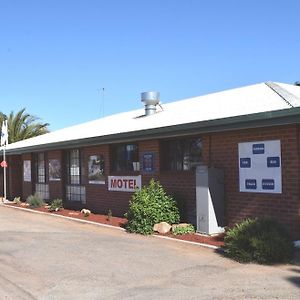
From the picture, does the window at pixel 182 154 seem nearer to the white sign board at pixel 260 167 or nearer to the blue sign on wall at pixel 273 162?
the white sign board at pixel 260 167

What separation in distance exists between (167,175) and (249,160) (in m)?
3.41

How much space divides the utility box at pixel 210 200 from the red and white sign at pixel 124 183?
3915 mm

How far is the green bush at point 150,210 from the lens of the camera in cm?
1315

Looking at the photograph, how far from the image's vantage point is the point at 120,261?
970 centimetres

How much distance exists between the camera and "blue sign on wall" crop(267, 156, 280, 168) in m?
11.3

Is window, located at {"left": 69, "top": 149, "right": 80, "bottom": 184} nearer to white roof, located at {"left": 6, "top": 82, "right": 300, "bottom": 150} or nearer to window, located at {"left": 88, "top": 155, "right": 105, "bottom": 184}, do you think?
window, located at {"left": 88, "top": 155, "right": 105, "bottom": 184}

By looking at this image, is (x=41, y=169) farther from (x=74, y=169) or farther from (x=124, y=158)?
(x=124, y=158)

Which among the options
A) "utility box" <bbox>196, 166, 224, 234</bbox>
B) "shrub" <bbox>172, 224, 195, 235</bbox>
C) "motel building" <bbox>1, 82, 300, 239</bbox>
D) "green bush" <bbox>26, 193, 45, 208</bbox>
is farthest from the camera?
"green bush" <bbox>26, 193, 45, 208</bbox>

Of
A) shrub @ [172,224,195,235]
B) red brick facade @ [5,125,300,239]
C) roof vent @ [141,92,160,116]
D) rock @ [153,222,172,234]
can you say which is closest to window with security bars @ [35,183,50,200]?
red brick facade @ [5,125,300,239]

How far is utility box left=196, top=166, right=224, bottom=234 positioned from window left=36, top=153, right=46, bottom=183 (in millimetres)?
12858

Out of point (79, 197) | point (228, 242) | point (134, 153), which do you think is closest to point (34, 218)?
point (79, 197)

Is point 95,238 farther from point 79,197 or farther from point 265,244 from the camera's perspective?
point 79,197

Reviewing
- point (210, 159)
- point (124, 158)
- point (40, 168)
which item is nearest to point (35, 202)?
point (40, 168)

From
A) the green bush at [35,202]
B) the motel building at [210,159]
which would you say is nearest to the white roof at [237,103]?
the motel building at [210,159]
